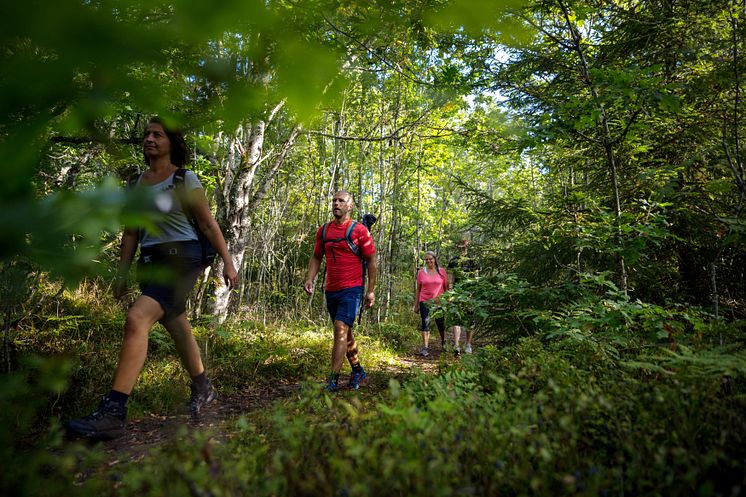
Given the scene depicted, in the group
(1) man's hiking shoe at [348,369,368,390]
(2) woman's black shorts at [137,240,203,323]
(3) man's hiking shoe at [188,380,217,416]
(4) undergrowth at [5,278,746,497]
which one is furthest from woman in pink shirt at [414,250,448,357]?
(2) woman's black shorts at [137,240,203,323]

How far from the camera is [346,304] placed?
443 cm

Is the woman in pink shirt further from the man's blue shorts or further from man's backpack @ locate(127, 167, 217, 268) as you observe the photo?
man's backpack @ locate(127, 167, 217, 268)

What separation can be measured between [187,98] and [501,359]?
10.2 ft

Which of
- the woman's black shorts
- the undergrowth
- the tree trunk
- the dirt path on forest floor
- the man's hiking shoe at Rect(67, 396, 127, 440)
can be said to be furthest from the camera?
the tree trunk

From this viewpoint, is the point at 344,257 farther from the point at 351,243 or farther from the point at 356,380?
the point at 356,380

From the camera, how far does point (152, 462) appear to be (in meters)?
1.77

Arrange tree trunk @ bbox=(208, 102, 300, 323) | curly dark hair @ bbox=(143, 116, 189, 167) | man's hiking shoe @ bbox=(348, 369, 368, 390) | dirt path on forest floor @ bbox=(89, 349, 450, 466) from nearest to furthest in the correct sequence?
1. dirt path on forest floor @ bbox=(89, 349, 450, 466)
2. curly dark hair @ bbox=(143, 116, 189, 167)
3. man's hiking shoe @ bbox=(348, 369, 368, 390)
4. tree trunk @ bbox=(208, 102, 300, 323)

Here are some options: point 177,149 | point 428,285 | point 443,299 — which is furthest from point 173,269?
point 428,285

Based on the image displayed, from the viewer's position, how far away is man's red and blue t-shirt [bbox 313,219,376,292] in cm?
452

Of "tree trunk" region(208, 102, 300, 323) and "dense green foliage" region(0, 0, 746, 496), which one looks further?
"tree trunk" region(208, 102, 300, 323)

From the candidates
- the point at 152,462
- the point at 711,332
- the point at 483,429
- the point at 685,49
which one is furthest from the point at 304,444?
the point at 685,49

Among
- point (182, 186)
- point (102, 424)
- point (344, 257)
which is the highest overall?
point (182, 186)

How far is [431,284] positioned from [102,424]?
626 centimetres

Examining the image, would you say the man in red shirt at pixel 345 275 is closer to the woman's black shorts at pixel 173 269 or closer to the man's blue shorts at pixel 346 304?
the man's blue shorts at pixel 346 304
